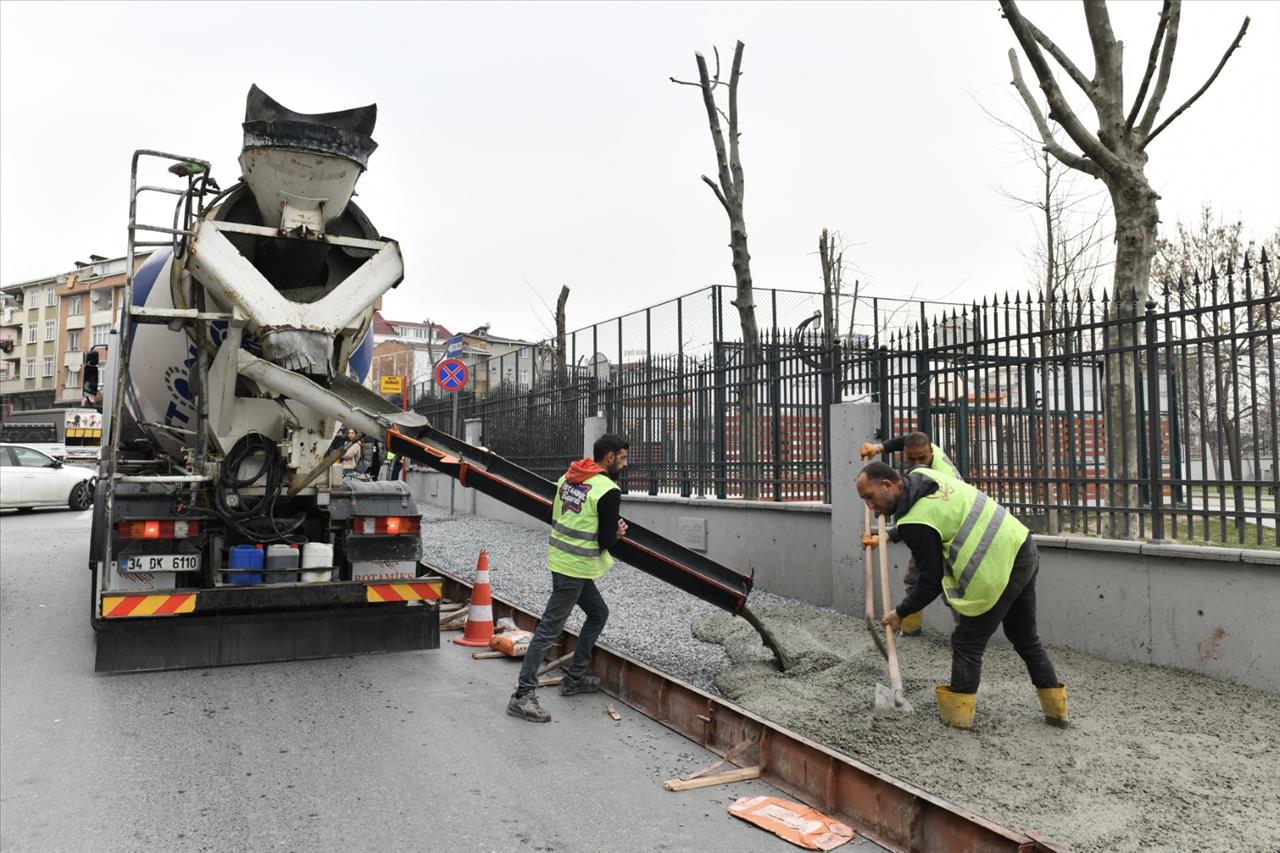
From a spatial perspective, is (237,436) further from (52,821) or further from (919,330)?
(919,330)

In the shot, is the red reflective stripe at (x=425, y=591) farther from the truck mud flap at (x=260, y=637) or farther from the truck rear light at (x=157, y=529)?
the truck rear light at (x=157, y=529)

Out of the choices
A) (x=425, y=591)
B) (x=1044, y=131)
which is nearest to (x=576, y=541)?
(x=425, y=591)

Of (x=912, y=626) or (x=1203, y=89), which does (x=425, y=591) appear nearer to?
(x=912, y=626)

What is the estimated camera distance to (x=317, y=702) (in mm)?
5613

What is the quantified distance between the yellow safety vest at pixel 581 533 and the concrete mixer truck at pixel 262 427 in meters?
1.48

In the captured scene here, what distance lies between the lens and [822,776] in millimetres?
4035

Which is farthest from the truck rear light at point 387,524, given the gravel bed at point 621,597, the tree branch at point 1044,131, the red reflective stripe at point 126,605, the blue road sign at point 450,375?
the blue road sign at point 450,375

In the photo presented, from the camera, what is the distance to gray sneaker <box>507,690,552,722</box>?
5254 millimetres

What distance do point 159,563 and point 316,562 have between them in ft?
3.43

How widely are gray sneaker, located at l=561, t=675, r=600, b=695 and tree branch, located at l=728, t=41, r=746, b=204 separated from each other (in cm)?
1071

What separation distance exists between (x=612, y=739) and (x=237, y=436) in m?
3.66

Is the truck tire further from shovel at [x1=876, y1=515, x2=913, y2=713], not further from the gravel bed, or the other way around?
shovel at [x1=876, y1=515, x2=913, y2=713]

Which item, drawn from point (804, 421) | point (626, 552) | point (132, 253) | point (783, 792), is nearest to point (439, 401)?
point (804, 421)

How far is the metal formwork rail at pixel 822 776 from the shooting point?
3.31 m
